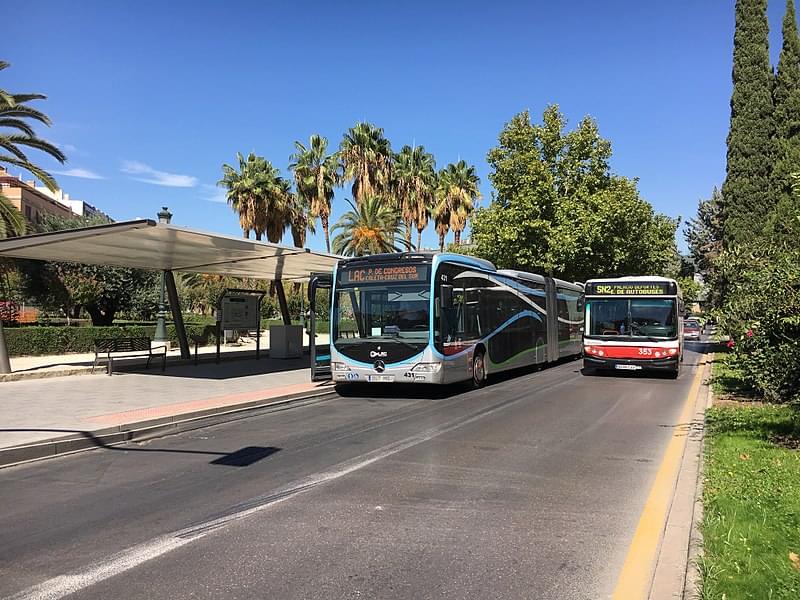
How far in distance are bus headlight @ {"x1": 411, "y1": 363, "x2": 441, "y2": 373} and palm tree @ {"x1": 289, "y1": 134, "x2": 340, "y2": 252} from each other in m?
32.0

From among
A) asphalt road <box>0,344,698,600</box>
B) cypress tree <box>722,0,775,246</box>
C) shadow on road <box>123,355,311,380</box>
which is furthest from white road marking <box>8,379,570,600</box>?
cypress tree <box>722,0,775,246</box>

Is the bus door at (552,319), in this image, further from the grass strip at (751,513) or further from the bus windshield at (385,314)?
the grass strip at (751,513)

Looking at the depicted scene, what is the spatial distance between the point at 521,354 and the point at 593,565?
1503 centimetres

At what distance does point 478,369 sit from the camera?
16.0 metres

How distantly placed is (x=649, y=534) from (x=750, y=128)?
24.4 m

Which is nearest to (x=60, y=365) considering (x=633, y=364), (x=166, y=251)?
(x=166, y=251)

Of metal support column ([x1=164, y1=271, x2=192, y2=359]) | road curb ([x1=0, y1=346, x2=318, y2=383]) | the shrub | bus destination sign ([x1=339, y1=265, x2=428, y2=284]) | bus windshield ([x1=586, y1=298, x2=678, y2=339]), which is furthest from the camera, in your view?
metal support column ([x1=164, y1=271, x2=192, y2=359])

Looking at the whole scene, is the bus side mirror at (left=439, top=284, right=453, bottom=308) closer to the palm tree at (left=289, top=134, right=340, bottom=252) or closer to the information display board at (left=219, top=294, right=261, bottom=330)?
the information display board at (left=219, top=294, right=261, bottom=330)

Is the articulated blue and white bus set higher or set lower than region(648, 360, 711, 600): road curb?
higher

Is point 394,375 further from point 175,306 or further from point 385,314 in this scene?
point 175,306

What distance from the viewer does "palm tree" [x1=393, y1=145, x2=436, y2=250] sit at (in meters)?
47.1

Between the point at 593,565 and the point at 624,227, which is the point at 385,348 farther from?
the point at 624,227

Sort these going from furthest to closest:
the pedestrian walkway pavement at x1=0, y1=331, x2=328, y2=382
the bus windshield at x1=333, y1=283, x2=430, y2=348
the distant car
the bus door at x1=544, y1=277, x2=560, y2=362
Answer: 1. the distant car
2. the bus door at x1=544, y1=277, x2=560, y2=362
3. the pedestrian walkway pavement at x1=0, y1=331, x2=328, y2=382
4. the bus windshield at x1=333, y1=283, x2=430, y2=348

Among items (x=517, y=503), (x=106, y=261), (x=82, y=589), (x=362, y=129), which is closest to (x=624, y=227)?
(x=362, y=129)
